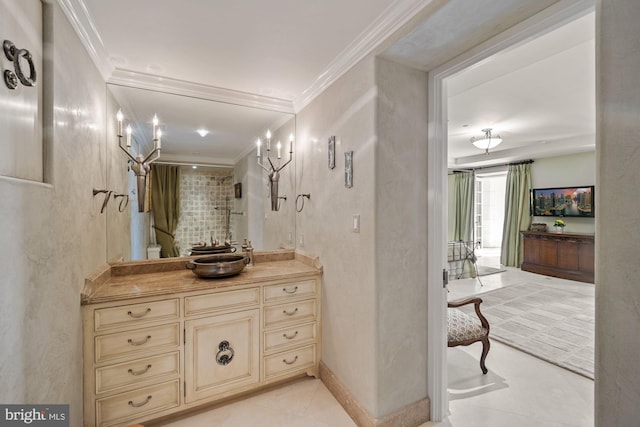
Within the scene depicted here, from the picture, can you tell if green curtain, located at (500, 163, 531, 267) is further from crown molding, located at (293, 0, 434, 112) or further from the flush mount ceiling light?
crown molding, located at (293, 0, 434, 112)

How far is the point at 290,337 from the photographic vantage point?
2.22 metres

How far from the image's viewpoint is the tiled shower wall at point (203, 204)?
2.47 meters

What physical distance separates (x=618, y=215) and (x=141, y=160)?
2789 millimetres

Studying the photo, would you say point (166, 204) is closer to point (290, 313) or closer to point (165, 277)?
point (165, 277)

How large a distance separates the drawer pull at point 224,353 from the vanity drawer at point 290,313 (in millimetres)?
297

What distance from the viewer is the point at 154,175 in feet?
7.77

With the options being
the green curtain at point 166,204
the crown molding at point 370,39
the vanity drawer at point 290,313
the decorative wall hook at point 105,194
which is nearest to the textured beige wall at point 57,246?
the decorative wall hook at point 105,194

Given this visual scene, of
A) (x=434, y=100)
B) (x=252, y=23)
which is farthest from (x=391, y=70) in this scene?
(x=252, y=23)

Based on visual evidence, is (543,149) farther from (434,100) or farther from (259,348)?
(259,348)

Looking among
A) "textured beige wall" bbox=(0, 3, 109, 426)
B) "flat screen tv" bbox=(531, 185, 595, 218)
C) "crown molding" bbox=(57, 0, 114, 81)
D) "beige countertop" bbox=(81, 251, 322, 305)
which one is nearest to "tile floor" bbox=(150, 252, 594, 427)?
"beige countertop" bbox=(81, 251, 322, 305)

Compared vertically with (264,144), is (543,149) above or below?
above

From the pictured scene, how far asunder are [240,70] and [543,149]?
20.7 ft

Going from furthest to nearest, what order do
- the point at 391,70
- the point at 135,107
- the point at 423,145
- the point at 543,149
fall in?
the point at 543,149
the point at 135,107
the point at 423,145
the point at 391,70

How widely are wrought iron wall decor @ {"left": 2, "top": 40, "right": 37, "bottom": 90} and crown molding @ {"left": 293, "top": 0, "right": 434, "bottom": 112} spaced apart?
61.8 inches
